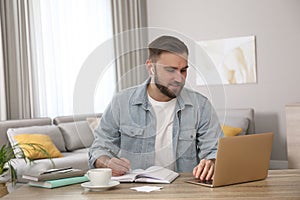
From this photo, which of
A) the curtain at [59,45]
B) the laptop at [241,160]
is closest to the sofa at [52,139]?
the curtain at [59,45]

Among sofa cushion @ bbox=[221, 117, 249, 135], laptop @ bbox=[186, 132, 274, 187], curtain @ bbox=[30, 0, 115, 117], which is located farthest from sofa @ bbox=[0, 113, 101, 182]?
laptop @ bbox=[186, 132, 274, 187]

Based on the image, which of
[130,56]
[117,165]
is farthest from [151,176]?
[130,56]

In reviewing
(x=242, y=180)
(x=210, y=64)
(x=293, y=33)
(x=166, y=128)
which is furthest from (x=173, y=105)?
(x=293, y=33)

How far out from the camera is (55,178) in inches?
75.0

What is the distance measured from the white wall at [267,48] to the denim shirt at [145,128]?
4.04 m

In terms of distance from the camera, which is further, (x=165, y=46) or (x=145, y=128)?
(x=145, y=128)

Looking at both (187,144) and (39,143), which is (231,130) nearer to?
(39,143)

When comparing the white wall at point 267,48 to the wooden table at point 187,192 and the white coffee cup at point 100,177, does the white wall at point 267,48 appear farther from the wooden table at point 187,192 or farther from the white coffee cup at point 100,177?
the white coffee cup at point 100,177

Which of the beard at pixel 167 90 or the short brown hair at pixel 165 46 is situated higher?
the short brown hair at pixel 165 46

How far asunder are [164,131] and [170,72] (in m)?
0.26

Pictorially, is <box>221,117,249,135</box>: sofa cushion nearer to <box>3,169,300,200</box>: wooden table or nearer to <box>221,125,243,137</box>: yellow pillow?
<box>221,125,243,137</box>: yellow pillow

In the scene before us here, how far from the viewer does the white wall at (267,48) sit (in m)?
5.85

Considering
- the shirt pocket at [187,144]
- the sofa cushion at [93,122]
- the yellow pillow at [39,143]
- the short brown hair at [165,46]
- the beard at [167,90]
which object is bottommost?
the yellow pillow at [39,143]

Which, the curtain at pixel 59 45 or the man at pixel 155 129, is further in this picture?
the curtain at pixel 59 45
